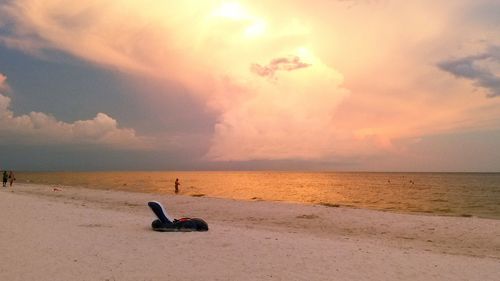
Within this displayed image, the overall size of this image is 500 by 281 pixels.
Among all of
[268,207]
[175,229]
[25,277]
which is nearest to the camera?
[25,277]

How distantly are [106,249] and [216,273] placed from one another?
4.77 meters

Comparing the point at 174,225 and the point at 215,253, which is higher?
the point at 174,225

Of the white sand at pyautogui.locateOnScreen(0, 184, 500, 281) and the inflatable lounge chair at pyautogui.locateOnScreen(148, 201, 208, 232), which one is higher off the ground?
the inflatable lounge chair at pyautogui.locateOnScreen(148, 201, 208, 232)

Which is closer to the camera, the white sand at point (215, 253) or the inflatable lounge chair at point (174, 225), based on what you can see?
the white sand at point (215, 253)

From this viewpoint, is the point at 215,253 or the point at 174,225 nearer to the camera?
the point at 215,253

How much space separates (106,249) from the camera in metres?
13.7

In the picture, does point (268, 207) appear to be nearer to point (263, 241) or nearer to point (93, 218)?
point (93, 218)

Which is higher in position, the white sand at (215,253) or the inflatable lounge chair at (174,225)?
the inflatable lounge chair at (174,225)

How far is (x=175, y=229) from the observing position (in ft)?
59.0

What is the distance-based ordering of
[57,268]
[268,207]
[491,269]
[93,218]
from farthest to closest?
[268,207] < [93,218] < [491,269] < [57,268]

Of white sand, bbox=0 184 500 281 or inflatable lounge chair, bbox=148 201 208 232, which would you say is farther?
inflatable lounge chair, bbox=148 201 208 232

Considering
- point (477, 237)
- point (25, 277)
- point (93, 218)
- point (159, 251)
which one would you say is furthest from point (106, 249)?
point (477, 237)

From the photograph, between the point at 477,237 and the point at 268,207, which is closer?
the point at 477,237

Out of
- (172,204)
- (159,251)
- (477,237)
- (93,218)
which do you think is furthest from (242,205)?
(159,251)
